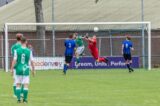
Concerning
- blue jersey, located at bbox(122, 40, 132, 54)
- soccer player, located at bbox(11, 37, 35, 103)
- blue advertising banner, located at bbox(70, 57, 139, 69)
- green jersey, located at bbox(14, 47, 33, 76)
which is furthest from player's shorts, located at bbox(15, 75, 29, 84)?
blue advertising banner, located at bbox(70, 57, 139, 69)

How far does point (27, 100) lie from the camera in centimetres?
2069

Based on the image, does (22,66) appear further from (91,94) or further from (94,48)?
(94,48)

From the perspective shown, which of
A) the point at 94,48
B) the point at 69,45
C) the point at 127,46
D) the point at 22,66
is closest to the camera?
the point at 22,66

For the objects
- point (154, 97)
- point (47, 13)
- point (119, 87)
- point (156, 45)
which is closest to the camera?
point (154, 97)

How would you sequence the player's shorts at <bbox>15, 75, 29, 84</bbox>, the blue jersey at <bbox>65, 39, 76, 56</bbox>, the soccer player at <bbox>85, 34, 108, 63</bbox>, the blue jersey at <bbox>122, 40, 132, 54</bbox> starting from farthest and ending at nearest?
1. the soccer player at <bbox>85, 34, 108, 63</bbox>
2. the blue jersey at <bbox>122, 40, 132, 54</bbox>
3. the blue jersey at <bbox>65, 39, 76, 56</bbox>
4. the player's shorts at <bbox>15, 75, 29, 84</bbox>

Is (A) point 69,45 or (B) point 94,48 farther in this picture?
(B) point 94,48

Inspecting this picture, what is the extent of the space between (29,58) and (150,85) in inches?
348

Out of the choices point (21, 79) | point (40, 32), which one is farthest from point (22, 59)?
point (40, 32)

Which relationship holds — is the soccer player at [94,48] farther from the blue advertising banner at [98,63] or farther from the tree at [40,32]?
the tree at [40,32]

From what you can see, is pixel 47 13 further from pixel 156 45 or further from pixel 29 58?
pixel 29 58

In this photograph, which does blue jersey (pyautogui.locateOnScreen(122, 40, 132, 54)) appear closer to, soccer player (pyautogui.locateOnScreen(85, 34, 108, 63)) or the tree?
soccer player (pyautogui.locateOnScreen(85, 34, 108, 63))

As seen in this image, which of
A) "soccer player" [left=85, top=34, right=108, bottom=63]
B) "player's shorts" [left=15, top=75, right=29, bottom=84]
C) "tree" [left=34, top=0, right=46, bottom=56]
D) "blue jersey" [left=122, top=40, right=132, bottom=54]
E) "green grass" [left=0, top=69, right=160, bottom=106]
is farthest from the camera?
"tree" [left=34, top=0, right=46, bottom=56]

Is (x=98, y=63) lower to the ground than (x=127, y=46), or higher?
lower

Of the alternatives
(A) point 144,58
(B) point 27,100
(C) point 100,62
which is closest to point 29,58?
(B) point 27,100
